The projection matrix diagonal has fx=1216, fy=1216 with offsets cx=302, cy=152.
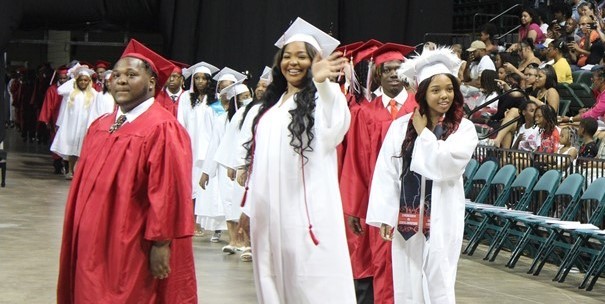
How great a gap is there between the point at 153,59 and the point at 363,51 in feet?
7.09

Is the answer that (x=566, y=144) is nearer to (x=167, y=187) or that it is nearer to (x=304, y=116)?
(x=304, y=116)

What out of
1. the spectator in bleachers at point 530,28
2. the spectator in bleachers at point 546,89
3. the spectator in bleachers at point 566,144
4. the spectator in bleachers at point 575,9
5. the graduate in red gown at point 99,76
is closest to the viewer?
the spectator in bleachers at point 566,144

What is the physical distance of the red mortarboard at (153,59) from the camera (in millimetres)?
5845

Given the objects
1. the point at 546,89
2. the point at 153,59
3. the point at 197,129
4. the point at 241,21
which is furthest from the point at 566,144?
the point at 241,21

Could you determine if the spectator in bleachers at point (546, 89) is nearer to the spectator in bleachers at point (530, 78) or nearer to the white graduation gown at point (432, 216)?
the spectator in bleachers at point (530, 78)

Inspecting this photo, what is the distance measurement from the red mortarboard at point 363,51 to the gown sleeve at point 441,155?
1.32 metres

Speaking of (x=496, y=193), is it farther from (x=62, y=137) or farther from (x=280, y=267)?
(x=62, y=137)

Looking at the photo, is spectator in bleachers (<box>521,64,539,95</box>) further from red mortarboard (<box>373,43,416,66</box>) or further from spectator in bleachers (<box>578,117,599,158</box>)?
red mortarboard (<box>373,43,416,66</box>)

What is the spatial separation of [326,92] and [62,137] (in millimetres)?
13785

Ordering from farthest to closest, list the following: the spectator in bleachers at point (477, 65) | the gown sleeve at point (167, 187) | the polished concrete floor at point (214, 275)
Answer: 1. the spectator in bleachers at point (477, 65)
2. the polished concrete floor at point (214, 275)
3. the gown sleeve at point (167, 187)

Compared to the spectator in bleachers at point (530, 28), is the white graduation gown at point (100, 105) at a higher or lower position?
lower

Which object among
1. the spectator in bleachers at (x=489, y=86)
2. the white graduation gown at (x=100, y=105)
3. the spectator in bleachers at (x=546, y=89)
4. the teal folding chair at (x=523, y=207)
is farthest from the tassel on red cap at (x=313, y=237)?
the white graduation gown at (x=100, y=105)

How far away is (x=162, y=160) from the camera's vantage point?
219 inches

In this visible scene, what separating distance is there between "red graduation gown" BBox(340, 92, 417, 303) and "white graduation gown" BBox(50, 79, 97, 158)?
11701 millimetres
